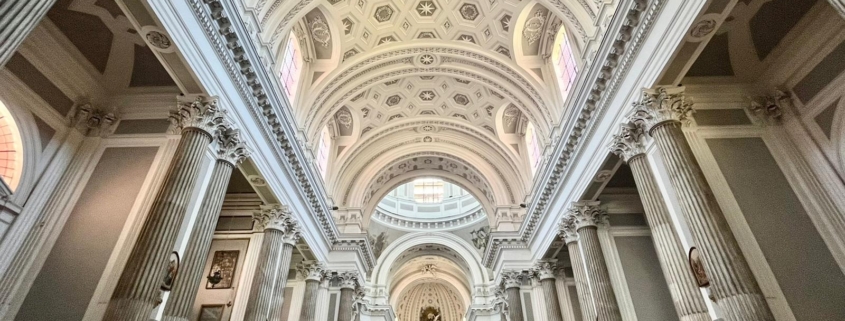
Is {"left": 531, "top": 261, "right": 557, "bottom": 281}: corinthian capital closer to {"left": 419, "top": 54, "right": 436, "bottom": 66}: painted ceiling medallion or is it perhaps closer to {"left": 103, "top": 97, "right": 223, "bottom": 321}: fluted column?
{"left": 419, "top": 54, "right": 436, "bottom": 66}: painted ceiling medallion

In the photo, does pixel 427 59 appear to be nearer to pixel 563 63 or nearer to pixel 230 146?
pixel 563 63

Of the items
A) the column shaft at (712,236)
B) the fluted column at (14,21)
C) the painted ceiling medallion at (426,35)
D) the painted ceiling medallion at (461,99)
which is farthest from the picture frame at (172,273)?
the painted ceiling medallion at (461,99)

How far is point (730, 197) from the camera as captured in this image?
6.73m

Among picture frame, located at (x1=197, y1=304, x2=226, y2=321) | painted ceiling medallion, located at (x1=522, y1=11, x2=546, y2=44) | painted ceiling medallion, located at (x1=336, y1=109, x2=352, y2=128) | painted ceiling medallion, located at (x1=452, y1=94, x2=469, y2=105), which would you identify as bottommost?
picture frame, located at (x1=197, y1=304, x2=226, y2=321)

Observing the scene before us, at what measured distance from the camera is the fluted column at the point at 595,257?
9625mm

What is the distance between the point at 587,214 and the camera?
1091cm

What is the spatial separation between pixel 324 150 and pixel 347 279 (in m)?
4.93

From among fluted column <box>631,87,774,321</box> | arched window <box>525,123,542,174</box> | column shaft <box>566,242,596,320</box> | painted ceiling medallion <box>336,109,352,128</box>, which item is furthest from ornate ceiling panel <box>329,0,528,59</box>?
column shaft <box>566,242,596,320</box>

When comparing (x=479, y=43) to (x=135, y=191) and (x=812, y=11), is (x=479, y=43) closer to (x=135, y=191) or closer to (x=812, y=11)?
(x=812, y=11)

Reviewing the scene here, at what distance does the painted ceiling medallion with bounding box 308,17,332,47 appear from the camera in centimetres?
1265

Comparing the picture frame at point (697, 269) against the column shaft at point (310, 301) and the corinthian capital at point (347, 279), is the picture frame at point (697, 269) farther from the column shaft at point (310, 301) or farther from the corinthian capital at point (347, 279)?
the corinthian capital at point (347, 279)

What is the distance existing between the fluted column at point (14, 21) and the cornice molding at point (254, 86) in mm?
3005

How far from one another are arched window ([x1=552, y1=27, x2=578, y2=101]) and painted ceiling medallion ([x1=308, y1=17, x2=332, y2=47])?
6701 millimetres

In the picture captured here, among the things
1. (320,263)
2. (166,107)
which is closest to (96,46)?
(166,107)
